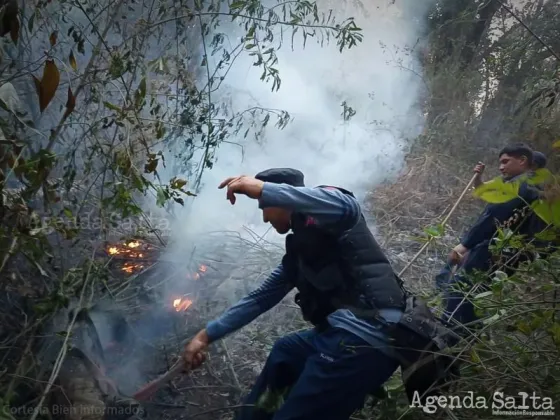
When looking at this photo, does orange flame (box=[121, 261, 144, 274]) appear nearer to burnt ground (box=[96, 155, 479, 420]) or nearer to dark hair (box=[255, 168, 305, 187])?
burnt ground (box=[96, 155, 479, 420])

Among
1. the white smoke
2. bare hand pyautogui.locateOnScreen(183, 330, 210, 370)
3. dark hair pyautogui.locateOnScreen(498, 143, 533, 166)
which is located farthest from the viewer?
the white smoke

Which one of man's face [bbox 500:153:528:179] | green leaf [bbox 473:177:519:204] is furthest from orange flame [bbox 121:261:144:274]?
green leaf [bbox 473:177:519:204]

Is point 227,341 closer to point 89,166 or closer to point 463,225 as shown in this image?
point 89,166

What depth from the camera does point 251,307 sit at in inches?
107

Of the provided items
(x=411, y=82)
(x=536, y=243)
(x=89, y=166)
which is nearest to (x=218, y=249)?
(x=89, y=166)

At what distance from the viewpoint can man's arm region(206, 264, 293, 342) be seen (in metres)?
2.64

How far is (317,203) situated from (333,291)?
0.46 meters

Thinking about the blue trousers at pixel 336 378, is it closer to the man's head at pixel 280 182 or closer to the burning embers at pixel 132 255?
the man's head at pixel 280 182

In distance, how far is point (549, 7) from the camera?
8.32 metres

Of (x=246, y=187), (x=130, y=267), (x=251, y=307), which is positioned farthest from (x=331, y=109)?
(x=246, y=187)

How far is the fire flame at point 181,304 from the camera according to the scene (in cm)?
423

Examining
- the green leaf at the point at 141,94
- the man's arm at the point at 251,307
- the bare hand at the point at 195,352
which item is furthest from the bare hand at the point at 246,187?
the green leaf at the point at 141,94

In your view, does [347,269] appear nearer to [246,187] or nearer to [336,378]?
[336,378]

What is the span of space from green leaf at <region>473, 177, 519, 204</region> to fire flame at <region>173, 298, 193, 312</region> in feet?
10.8
